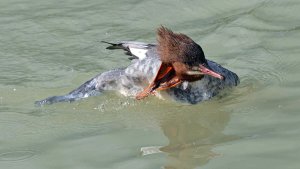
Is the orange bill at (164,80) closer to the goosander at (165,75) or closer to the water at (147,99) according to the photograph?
the goosander at (165,75)

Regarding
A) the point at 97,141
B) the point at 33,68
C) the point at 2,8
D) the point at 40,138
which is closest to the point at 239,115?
the point at 97,141

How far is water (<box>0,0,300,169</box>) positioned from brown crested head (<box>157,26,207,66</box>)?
54cm

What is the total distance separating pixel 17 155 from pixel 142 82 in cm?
173

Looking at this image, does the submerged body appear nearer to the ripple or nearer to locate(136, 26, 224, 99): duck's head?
locate(136, 26, 224, 99): duck's head

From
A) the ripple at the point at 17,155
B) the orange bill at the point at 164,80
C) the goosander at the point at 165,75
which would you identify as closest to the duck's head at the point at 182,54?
the goosander at the point at 165,75

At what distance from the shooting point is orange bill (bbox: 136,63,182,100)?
21.1ft

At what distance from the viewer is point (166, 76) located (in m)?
6.50

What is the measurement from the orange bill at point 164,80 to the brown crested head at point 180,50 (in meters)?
0.18

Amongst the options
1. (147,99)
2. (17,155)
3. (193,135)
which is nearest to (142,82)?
(147,99)

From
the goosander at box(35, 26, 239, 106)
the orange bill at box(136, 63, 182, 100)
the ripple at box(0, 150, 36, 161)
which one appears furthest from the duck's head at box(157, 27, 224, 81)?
the ripple at box(0, 150, 36, 161)

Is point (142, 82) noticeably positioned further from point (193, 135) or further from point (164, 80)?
point (193, 135)

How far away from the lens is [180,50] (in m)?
6.20

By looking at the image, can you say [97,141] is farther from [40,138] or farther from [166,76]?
[166,76]

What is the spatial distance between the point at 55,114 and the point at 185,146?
1.58 metres
